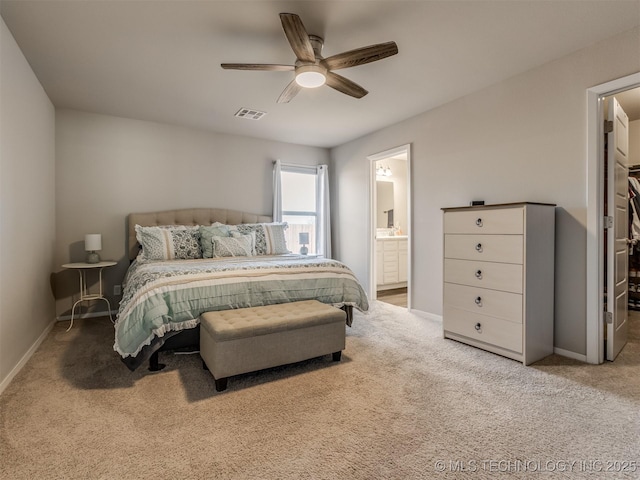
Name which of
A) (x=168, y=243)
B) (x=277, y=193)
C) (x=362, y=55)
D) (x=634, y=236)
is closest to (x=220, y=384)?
(x=168, y=243)

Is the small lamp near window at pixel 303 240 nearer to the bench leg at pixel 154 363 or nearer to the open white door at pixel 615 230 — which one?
the bench leg at pixel 154 363

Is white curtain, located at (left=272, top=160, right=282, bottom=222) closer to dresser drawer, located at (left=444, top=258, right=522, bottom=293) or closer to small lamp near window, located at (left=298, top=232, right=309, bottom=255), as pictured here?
small lamp near window, located at (left=298, top=232, right=309, bottom=255)

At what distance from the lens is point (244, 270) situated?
278cm

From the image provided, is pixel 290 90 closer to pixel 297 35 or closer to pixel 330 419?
pixel 297 35

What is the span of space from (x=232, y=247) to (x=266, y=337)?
6.03 ft

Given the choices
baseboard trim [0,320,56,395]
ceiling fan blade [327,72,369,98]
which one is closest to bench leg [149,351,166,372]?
baseboard trim [0,320,56,395]

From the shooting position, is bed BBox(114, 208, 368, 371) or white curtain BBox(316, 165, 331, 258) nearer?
bed BBox(114, 208, 368, 371)

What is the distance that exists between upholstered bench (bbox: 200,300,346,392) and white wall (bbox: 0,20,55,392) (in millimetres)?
1378

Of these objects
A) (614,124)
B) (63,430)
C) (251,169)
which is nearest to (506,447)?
(63,430)

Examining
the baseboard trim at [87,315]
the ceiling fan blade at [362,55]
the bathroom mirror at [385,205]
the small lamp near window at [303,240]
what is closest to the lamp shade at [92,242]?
the baseboard trim at [87,315]

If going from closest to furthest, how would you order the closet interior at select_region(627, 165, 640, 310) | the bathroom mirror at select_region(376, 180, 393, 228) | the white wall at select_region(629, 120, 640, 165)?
the closet interior at select_region(627, 165, 640, 310) < the white wall at select_region(629, 120, 640, 165) < the bathroom mirror at select_region(376, 180, 393, 228)

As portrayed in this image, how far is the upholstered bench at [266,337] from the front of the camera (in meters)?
2.15

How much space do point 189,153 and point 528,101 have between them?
4051 millimetres

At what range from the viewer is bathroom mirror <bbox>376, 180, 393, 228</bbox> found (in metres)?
6.27
